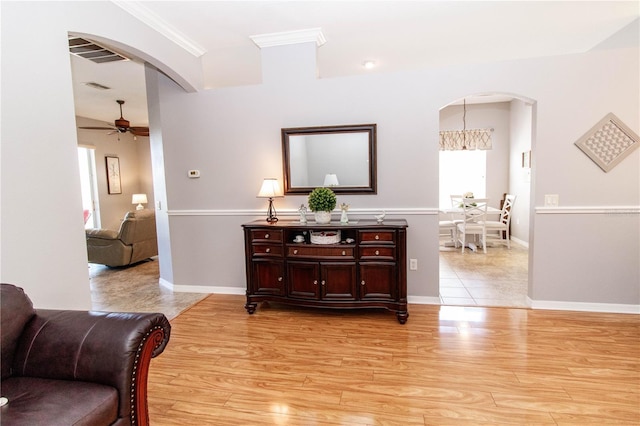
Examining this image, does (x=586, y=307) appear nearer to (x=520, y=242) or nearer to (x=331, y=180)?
(x=331, y=180)

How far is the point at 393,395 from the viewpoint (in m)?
2.04

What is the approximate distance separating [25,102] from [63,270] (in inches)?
41.6

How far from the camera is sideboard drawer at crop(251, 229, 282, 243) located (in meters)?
3.25

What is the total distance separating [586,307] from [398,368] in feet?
7.39

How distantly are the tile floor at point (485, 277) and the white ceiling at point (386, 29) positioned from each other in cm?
280

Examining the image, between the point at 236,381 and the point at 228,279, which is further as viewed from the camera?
the point at 228,279

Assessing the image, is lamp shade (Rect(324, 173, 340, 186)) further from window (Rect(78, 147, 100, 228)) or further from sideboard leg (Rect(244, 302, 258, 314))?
window (Rect(78, 147, 100, 228))

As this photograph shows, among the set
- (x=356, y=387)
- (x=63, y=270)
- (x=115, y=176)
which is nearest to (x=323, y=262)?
(x=356, y=387)

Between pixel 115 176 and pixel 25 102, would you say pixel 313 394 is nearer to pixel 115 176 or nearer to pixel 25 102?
pixel 25 102

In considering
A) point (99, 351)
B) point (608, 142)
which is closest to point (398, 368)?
point (99, 351)

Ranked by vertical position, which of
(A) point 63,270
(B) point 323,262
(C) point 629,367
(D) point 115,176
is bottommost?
(C) point 629,367

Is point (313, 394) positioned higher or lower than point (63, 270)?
lower

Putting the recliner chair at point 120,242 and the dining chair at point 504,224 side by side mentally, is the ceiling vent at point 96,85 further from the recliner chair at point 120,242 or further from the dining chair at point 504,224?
the dining chair at point 504,224

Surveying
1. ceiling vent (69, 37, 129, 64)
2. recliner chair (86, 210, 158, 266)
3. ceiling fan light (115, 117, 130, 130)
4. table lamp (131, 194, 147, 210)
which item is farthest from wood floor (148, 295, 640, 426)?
table lamp (131, 194, 147, 210)
